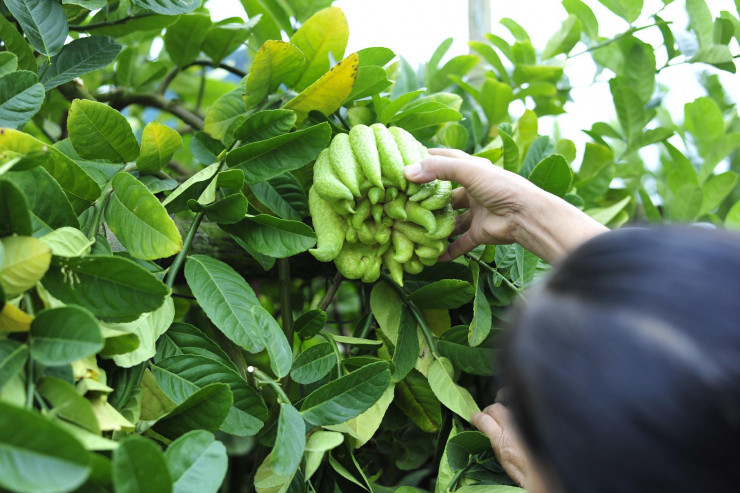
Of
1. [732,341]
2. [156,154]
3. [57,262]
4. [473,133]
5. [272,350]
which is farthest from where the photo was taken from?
[473,133]

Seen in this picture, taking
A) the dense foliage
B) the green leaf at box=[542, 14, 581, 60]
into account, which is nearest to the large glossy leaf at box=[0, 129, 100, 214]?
the dense foliage

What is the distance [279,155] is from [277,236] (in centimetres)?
9

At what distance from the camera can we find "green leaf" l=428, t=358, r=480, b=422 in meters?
0.80

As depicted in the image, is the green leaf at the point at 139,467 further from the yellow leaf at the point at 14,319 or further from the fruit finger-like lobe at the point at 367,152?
the fruit finger-like lobe at the point at 367,152

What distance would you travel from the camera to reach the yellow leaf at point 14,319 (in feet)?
1.60

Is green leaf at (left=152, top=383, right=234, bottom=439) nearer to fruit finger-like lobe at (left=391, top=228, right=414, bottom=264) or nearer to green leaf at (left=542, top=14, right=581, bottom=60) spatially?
fruit finger-like lobe at (left=391, top=228, right=414, bottom=264)

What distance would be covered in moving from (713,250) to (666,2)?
855mm

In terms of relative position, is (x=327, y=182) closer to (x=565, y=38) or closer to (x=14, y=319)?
(x=14, y=319)

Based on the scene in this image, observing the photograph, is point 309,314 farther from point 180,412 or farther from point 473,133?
point 473,133

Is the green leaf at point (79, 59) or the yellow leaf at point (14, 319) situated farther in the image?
the green leaf at point (79, 59)

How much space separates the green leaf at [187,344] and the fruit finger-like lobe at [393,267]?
22 cm

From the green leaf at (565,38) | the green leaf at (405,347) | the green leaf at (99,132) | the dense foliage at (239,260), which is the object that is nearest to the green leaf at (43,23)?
the dense foliage at (239,260)

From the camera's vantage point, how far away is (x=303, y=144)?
74 cm

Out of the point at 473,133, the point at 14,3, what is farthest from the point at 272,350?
the point at 473,133
